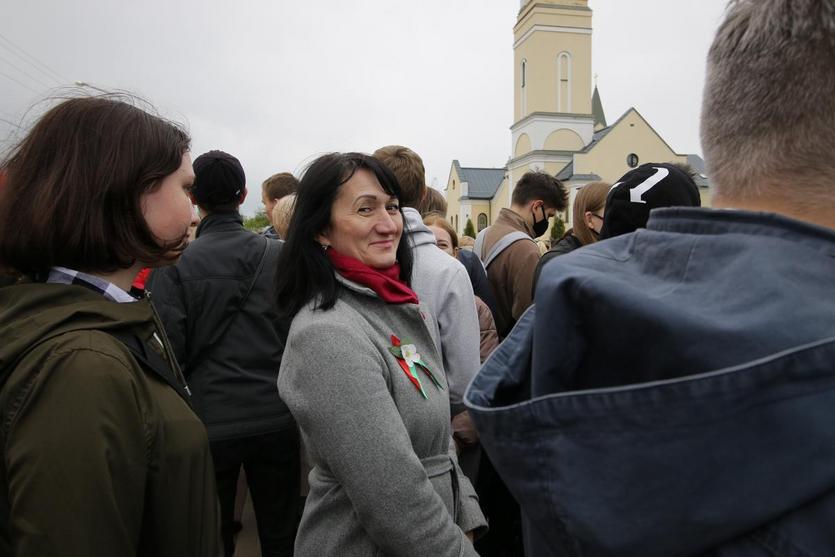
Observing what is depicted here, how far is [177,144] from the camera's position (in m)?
1.58

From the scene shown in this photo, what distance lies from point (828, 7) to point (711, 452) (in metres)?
0.61

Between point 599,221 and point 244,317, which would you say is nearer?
point 244,317

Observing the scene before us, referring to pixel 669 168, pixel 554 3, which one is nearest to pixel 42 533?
pixel 669 168

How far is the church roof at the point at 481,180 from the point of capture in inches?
2163

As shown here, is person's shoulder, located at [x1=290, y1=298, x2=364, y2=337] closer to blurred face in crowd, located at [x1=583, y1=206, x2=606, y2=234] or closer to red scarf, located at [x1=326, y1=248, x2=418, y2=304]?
red scarf, located at [x1=326, y1=248, x2=418, y2=304]

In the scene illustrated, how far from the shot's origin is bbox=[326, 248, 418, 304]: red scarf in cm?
194

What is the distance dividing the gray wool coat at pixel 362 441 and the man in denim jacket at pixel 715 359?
755 mm

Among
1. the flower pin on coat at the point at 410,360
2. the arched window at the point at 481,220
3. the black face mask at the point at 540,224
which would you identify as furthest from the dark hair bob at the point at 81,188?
the arched window at the point at 481,220

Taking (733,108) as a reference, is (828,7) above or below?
A: above

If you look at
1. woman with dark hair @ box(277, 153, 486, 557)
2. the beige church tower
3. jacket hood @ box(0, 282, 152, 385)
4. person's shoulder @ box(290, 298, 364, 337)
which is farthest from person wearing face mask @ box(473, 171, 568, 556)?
the beige church tower

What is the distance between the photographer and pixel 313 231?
80.1 inches

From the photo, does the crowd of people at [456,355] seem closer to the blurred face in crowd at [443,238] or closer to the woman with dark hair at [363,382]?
the woman with dark hair at [363,382]

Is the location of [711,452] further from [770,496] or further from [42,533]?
[42,533]

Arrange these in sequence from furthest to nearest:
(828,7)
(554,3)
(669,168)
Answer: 1. (554,3)
2. (669,168)
3. (828,7)
